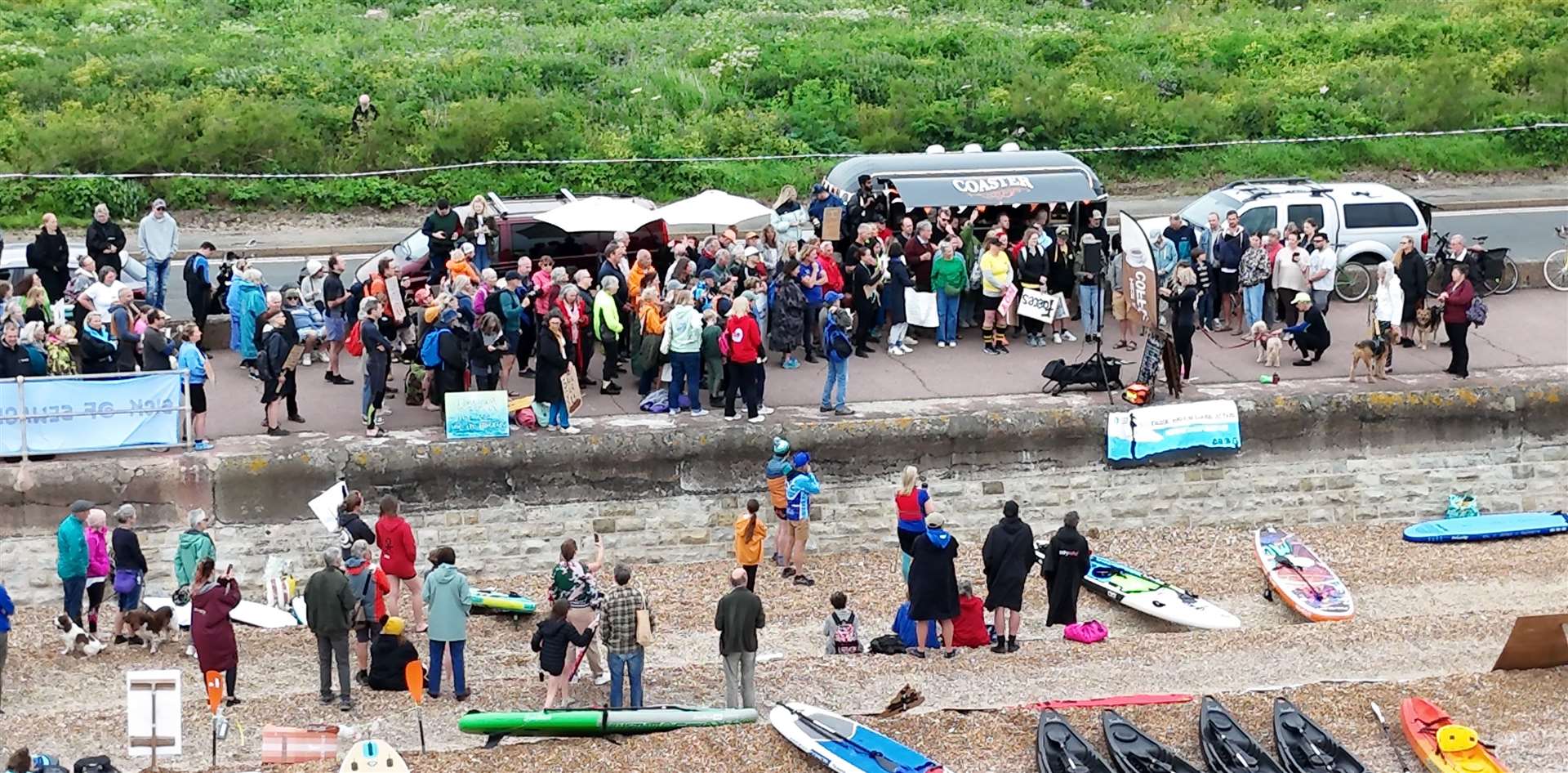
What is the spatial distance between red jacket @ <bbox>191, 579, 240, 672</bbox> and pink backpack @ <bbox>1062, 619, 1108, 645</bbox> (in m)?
8.44

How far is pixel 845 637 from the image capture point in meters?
19.9

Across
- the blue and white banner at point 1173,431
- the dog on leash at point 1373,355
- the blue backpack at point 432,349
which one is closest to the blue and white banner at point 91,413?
the blue backpack at point 432,349

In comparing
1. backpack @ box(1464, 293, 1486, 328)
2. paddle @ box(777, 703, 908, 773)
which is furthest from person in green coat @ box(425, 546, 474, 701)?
backpack @ box(1464, 293, 1486, 328)

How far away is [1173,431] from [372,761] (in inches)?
448

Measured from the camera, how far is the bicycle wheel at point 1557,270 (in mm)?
29125

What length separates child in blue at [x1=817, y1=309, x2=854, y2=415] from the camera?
2286cm

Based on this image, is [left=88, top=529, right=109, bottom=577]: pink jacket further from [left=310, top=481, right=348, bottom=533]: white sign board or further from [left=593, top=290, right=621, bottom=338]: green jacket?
[left=593, top=290, right=621, bottom=338]: green jacket

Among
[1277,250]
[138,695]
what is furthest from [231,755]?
[1277,250]

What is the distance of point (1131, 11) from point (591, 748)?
32.8 metres

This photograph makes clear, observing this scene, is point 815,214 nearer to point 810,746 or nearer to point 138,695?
point 810,746

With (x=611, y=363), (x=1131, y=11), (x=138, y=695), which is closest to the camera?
(x=138, y=695)

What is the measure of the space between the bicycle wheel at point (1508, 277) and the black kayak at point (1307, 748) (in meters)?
13.1

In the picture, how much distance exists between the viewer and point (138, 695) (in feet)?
53.8

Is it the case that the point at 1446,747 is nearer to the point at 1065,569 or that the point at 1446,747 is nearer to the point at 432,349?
the point at 1065,569
